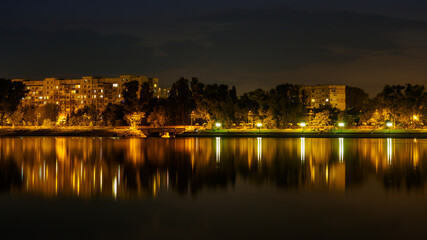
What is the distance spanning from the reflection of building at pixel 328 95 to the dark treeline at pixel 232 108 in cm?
5175

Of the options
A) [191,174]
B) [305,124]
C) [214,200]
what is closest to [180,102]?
[305,124]

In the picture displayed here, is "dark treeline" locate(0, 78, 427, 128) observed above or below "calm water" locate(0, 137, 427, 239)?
above

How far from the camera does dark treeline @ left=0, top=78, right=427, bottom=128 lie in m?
73.1

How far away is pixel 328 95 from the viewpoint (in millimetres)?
140000

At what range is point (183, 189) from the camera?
16.0m

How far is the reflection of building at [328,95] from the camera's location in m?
136

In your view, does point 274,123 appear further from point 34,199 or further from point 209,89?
point 34,199

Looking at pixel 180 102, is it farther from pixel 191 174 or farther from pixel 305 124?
pixel 191 174

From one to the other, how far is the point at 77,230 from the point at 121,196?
397 cm

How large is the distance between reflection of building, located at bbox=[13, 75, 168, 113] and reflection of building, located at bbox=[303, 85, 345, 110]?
49.4m

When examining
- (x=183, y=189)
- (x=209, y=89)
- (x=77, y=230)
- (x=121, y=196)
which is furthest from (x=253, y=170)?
(x=209, y=89)

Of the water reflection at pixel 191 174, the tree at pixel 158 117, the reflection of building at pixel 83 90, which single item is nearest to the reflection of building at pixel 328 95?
the reflection of building at pixel 83 90

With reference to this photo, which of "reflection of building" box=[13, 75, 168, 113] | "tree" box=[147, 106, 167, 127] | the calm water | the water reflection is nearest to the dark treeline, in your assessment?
"tree" box=[147, 106, 167, 127]

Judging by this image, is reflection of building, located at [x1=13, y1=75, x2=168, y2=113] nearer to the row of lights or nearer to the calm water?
the row of lights
